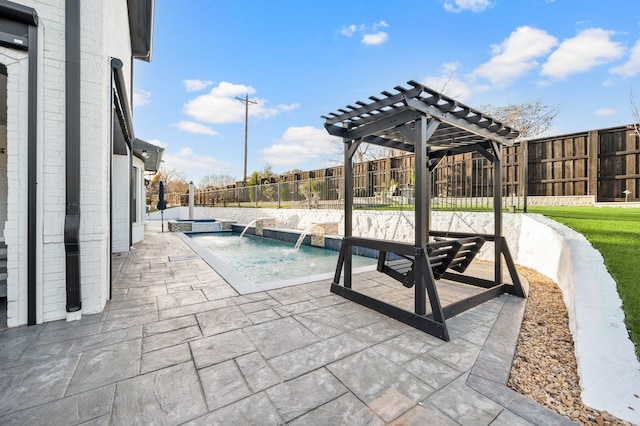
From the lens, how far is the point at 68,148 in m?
2.65

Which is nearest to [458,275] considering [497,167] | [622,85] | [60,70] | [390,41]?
[497,167]

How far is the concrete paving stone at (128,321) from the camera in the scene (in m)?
2.56

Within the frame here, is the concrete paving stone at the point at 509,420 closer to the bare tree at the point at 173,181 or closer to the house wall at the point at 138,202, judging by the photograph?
the house wall at the point at 138,202

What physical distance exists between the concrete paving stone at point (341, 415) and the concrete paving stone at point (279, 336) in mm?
656

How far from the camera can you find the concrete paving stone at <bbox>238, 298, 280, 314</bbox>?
298 cm

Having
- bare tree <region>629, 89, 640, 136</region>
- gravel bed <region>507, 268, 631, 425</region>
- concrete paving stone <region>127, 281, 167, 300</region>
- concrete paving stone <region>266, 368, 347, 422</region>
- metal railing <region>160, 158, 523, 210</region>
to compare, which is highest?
bare tree <region>629, 89, 640, 136</region>

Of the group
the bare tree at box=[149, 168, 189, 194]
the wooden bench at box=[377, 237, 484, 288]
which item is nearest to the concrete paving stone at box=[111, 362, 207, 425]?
the wooden bench at box=[377, 237, 484, 288]

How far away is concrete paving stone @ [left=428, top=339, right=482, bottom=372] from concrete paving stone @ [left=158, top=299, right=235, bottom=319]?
2152 millimetres

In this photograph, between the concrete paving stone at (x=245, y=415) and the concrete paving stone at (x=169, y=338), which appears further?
the concrete paving stone at (x=169, y=338)

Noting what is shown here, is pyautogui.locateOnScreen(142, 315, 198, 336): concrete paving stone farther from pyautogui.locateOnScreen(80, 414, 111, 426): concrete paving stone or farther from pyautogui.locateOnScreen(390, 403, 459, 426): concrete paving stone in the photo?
pyautogui.locateOnScreen(390, 403, 459, 426): concrete paving stone

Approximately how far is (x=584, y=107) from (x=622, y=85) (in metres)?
1.86

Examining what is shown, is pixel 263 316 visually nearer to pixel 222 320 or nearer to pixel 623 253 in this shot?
pixel 222 320

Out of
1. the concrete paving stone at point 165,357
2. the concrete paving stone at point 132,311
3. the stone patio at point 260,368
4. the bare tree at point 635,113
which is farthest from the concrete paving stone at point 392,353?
the bare tree at point 635,113

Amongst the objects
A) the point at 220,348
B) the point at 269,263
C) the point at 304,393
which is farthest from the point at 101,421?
the point at 269,263
